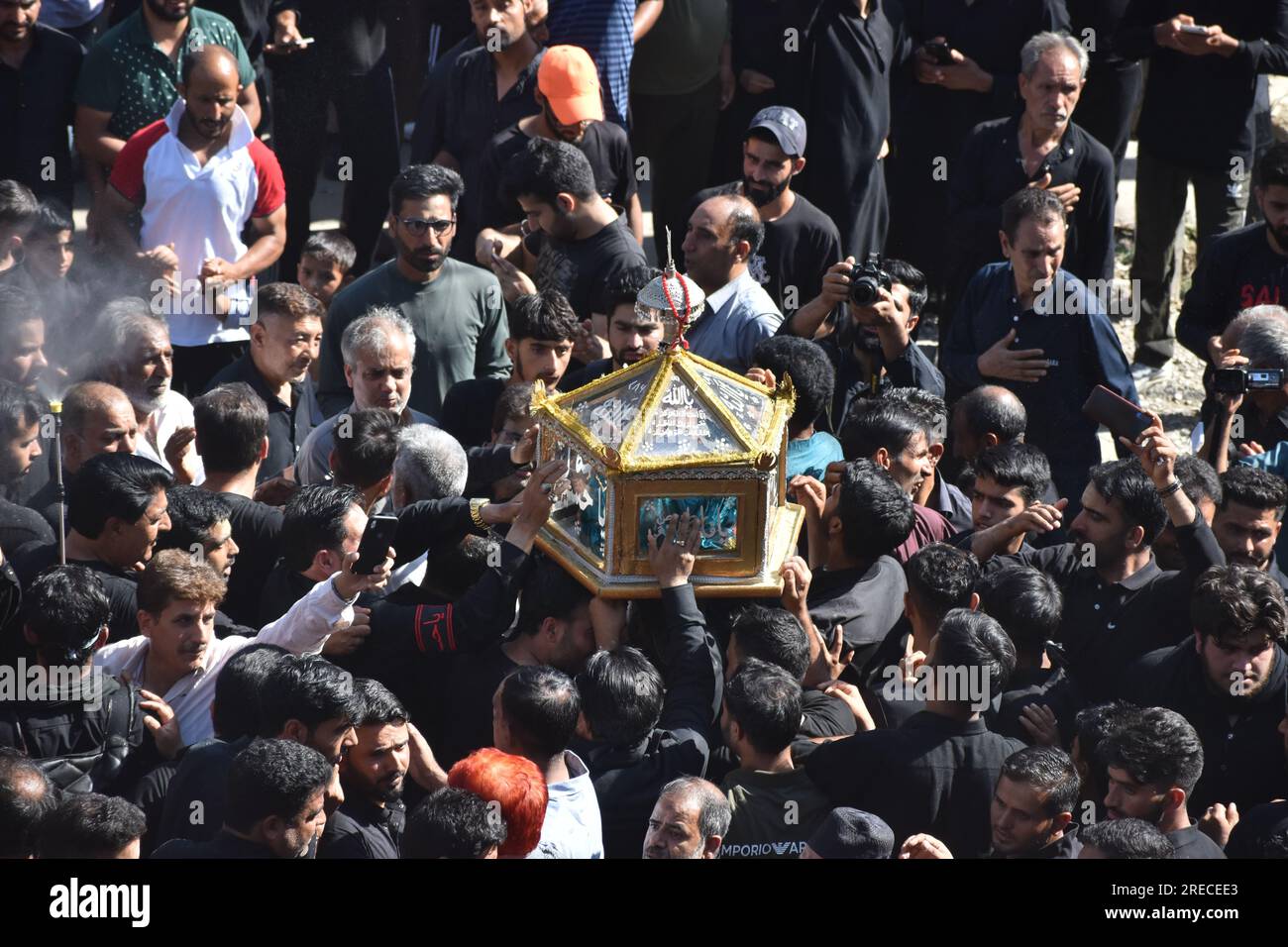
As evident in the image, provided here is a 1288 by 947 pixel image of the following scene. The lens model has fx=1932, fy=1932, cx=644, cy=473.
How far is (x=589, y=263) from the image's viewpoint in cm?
770

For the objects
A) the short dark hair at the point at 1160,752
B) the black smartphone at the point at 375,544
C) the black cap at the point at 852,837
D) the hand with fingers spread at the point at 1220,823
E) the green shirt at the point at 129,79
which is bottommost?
the hand with fingers spread at the point at 1220,823

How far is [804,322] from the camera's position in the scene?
720 centimetres

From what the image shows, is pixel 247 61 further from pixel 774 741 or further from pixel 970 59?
pixel 774 741

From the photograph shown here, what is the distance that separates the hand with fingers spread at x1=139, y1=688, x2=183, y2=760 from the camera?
5211 millimetres

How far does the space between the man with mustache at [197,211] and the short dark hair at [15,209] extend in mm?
438

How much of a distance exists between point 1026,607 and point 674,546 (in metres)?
1.12

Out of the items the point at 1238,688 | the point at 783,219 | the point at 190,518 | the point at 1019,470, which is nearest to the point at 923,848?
the point at 1238,688

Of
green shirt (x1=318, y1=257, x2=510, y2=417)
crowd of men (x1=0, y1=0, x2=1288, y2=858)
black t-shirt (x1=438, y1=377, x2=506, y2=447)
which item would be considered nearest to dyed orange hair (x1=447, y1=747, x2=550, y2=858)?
crowd of men (x1=0, y1=0, x2=1288, y2=858)

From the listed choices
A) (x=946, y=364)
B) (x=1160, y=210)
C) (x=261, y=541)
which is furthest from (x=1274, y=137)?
(x=261, y=541)

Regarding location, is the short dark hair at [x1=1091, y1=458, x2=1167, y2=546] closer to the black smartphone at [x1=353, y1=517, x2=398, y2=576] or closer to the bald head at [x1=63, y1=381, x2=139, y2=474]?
the black smartphone at [x1=353, y1=517, x2=398, y2=576]

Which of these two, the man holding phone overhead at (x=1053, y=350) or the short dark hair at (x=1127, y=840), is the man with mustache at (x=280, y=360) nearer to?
the man holding phone overhead at (x=1053, y=350)

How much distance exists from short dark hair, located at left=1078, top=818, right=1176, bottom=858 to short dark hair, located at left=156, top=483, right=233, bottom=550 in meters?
2.75

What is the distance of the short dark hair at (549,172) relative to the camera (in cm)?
757

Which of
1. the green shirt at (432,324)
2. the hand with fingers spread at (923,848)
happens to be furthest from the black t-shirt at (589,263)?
the hand with fingers spread at (923,848)
